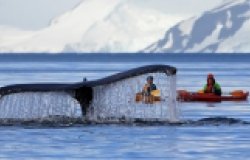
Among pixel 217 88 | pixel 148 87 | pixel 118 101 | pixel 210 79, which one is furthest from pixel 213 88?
pixel 118 101

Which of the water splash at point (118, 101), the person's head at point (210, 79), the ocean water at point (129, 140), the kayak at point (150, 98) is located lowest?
the ocean water at point (129, 140)

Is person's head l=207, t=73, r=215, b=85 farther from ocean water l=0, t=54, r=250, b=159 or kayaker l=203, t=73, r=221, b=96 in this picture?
ocean water l=0, t=54, r=250, b=159

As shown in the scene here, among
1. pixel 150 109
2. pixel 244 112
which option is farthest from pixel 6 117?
pixel 244 112

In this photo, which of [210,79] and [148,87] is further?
[210,79]

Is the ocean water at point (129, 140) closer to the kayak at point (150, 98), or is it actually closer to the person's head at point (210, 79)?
the kayak at point (150, 98)

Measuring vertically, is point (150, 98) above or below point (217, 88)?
below

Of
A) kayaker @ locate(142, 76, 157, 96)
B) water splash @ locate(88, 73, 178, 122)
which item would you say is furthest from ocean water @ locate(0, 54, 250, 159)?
kayaker @ locate(142, 76, 157, 96)

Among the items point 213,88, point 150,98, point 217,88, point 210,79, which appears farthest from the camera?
point 213,88

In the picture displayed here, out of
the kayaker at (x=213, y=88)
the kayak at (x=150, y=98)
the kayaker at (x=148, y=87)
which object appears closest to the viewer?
the kayak at (x=150, y=98)

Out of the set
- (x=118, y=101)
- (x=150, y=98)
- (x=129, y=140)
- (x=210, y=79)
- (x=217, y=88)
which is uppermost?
(x=210, y=79)

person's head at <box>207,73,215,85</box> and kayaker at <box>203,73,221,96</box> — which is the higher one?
person's head at <box>207,73,215,85</box>

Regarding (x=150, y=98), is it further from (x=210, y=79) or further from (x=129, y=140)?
(x=129, y=140)

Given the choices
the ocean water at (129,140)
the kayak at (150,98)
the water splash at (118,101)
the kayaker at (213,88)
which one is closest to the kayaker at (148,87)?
the kayak at (150,98)

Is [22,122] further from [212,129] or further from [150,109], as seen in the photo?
[150,109]
